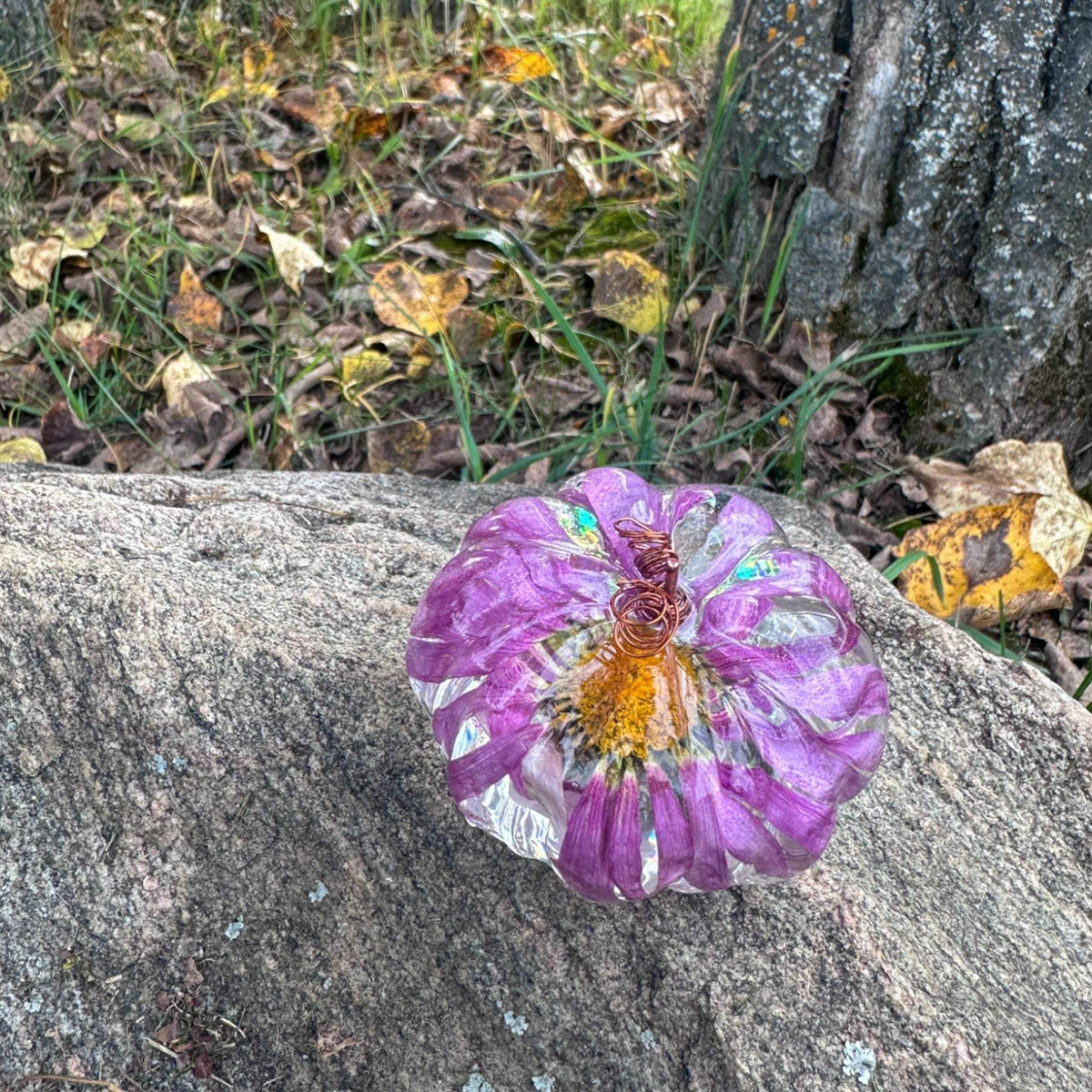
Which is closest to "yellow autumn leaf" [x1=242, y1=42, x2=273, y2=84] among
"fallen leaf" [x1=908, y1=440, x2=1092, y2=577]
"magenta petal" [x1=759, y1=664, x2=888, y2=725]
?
"fallen leaf" [x1=908, y1=440, x2=1092, y2=577]

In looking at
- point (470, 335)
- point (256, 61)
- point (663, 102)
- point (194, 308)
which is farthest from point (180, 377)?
point (663, 102)

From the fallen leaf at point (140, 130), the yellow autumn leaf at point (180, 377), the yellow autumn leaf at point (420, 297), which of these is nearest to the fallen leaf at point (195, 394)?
the yellow autumn leaf at point (180, 377)

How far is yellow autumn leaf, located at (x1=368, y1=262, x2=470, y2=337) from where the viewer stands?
273 cm

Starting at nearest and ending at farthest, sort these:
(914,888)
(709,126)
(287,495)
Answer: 1. (914,888)
2. (287,495)
3. (709,126)

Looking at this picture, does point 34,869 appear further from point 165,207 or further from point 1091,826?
point 165,207

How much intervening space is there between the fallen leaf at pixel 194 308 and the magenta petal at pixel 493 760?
75.9 inches

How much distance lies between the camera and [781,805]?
122 centimetres

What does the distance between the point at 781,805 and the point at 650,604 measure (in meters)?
0.27

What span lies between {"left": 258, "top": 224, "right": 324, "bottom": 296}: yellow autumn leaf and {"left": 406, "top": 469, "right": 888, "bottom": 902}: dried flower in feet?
5.78

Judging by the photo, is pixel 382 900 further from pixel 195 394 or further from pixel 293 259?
pixel 293 259

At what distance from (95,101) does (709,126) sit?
1.92 metres

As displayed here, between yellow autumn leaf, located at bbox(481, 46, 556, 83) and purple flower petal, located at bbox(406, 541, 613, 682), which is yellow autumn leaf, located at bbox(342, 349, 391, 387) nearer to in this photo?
yellow autumn leaf, located at bbox(481, 46, 556, 83)

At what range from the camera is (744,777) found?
121cm

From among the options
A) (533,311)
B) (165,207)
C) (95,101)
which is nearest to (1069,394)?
(533,311)
